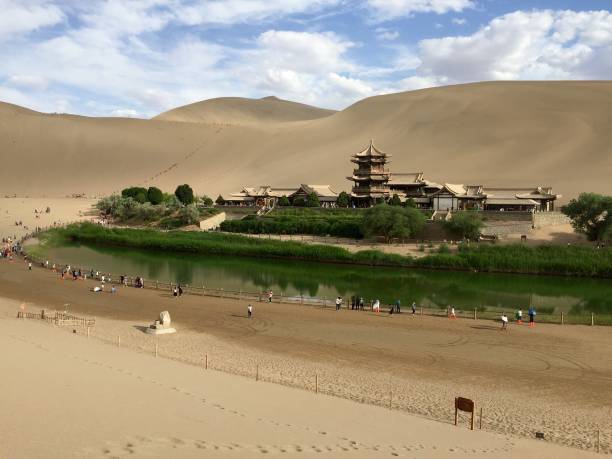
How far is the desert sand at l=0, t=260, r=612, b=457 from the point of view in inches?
421

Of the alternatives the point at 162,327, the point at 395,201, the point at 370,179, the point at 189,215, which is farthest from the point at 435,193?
the point at 162,327

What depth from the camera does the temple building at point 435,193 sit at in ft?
186

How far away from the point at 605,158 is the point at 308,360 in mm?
81137

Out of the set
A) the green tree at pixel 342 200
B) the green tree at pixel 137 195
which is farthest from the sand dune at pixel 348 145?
the green tree at pixel 342 200

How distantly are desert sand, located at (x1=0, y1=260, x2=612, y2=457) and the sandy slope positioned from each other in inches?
2.5

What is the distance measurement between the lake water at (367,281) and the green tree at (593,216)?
680cm

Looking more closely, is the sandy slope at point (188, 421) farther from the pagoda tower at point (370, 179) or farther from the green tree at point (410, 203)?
the pagoda tower at point (370, 179)

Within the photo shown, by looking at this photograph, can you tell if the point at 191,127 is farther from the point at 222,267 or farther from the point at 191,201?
the point at 222,267

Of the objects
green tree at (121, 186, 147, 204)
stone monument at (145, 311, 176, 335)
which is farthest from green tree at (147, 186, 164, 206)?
stone monument at (145, 311, 176, 335)

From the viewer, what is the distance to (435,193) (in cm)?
5838

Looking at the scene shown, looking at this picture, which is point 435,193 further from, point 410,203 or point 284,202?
point 284,202

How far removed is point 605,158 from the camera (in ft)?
283

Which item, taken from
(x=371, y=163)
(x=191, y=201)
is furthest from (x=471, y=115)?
(x=191, y=201)

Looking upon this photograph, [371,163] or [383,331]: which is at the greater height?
[371,163]
